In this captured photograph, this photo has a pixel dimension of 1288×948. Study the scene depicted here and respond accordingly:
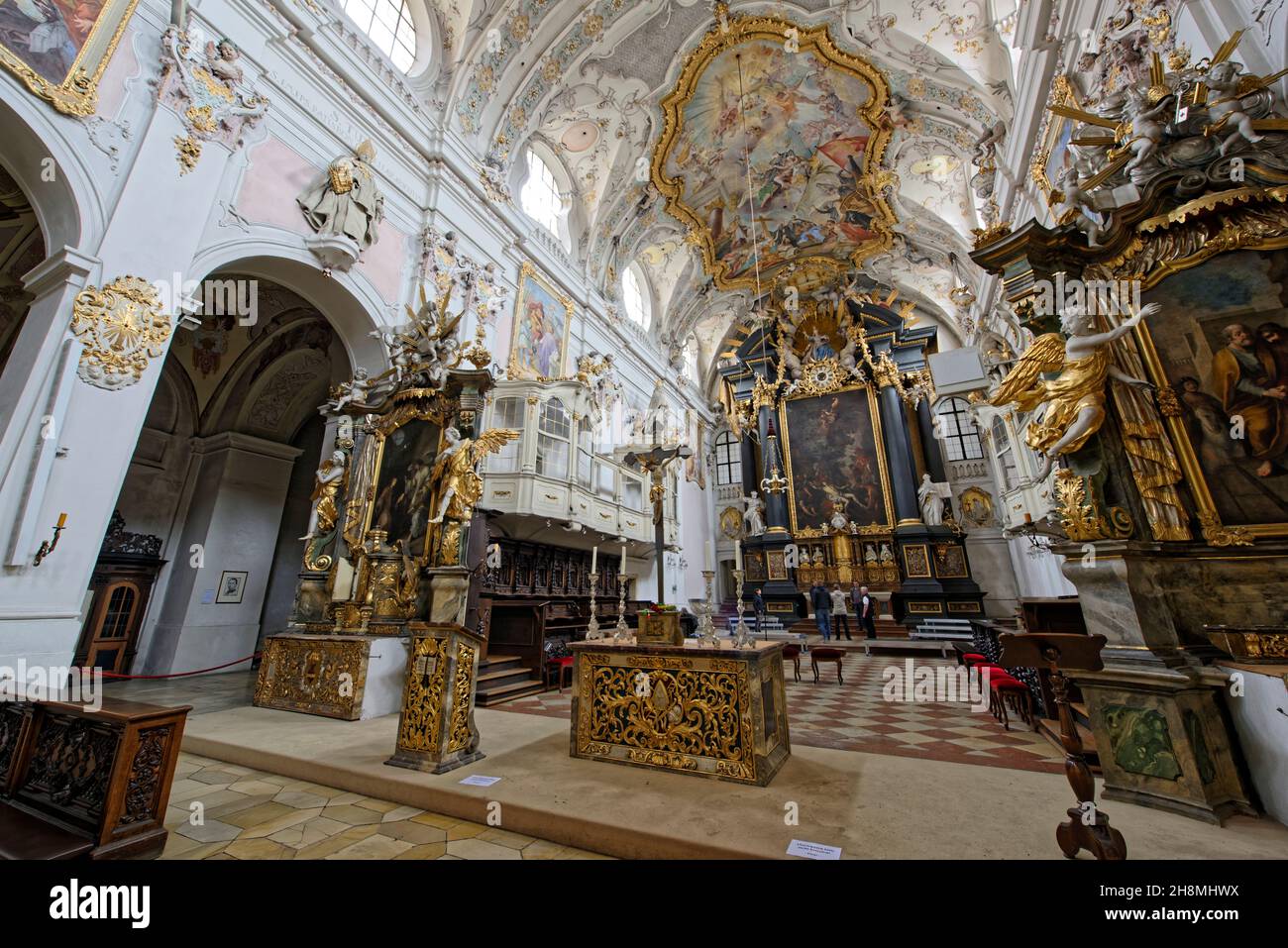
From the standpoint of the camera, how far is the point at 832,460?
57.0ft

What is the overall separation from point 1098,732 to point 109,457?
738 cm

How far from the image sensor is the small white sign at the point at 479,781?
2.72 metres

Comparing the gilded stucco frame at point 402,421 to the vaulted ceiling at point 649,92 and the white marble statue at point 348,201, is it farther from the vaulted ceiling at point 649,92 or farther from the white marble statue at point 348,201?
the vaulted ceiling at point 649,92

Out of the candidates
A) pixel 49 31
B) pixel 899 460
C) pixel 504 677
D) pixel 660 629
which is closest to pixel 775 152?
pixel 899 460

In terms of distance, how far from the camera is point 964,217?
40.6ft

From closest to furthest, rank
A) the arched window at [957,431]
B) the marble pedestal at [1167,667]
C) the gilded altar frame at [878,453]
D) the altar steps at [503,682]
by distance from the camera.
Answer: the marble pedestal at [1167,667]
the altar steps at [503,682]
the gilded altar frame at [878,453]
the arched window at [957,431]

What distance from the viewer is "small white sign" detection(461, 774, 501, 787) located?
8.93ft

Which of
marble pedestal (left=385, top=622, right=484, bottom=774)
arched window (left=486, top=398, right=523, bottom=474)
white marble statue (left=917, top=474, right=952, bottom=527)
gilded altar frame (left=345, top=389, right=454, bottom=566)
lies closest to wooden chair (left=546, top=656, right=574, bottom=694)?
gilded altar frame (left=345, top=389, right=454, bottom=566)

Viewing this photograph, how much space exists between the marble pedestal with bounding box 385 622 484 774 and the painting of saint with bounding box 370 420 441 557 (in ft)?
8.32

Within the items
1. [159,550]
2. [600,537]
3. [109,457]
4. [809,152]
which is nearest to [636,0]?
[809,152]

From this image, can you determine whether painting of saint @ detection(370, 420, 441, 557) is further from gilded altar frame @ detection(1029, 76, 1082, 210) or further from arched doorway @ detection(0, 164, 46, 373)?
gilded altar frame @ detection(1029, 76, 1082, 210)

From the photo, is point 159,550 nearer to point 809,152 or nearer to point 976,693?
point 976,693

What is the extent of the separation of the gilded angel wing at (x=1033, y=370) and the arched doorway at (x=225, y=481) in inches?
344

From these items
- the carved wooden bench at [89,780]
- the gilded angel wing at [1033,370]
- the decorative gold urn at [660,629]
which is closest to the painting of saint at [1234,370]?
the gilded angel wing at [1033,370]
